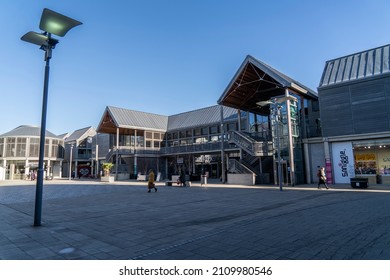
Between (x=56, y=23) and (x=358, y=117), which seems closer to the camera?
(x=56, y=23)

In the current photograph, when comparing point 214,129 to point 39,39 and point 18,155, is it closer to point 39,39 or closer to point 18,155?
point 39,39

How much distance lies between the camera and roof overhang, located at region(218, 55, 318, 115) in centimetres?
2261

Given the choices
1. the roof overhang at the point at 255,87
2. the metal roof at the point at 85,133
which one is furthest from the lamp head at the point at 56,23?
the metal roof at the point at 85,133

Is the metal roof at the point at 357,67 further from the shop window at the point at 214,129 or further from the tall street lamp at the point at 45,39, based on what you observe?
the tall street lamp at the point at 45,39

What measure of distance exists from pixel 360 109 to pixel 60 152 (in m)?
55.9

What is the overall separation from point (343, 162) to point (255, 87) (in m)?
11.3

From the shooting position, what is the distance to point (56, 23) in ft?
23.4

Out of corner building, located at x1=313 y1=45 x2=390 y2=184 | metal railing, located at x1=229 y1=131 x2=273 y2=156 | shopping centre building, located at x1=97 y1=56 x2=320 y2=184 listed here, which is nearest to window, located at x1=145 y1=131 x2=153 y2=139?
shopping centre building, located at x1=97 y1=56 x2=320 y2=184

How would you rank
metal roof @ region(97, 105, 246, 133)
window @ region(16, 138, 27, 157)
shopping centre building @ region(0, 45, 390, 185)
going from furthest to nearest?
window @ region(16, 138, 27, 157) < metal roof @ region(97, 105, 246, 133) < shopping centre building @ region(0, 45, 390, 185)

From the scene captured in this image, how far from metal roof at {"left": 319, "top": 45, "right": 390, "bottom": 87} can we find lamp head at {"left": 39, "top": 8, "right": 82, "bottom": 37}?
22168 mm

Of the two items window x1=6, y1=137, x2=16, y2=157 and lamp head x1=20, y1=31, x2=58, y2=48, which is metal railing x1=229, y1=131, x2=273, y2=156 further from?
window x1=6, y1=137, x2=16, y2=157

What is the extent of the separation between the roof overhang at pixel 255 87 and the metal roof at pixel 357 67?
8.30 ft

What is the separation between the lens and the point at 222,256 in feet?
14.7

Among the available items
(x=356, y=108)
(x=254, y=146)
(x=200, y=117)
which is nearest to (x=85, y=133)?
(x=200, y=117)
